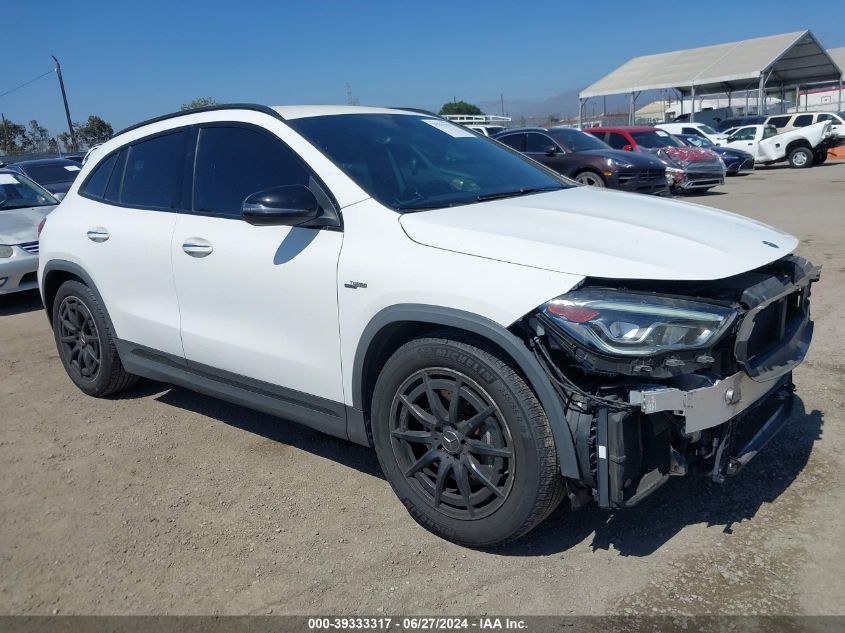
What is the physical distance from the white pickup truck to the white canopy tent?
10771 mm

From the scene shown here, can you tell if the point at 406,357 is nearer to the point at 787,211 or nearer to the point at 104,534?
the point at 104,534

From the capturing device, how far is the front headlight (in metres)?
2.50

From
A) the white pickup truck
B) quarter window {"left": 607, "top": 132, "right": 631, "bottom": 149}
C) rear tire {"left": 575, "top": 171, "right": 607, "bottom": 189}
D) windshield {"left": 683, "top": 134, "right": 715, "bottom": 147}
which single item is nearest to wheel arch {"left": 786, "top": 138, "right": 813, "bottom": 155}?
the white pickup truck

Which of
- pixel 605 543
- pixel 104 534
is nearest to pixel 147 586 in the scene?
pixel 104 534

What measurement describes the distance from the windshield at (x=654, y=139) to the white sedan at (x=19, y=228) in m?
12.9

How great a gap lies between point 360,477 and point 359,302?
110 centimetres

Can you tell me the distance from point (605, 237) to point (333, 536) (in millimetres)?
1730

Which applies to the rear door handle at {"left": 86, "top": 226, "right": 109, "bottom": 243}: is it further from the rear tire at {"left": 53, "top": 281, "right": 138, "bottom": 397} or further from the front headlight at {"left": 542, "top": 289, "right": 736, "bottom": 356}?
the front headlight at {"left": 542, "top": 289, "right": 736, "bottom": 356}

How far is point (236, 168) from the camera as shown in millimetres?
3789

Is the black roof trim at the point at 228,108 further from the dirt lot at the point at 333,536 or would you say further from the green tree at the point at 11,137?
the green tree at the point at 11,137

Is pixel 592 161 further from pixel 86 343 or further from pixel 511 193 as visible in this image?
pixel 86 343

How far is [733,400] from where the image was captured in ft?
8.65

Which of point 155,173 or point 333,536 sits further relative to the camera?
point 155,173

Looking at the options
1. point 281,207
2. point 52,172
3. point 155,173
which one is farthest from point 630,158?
point 281,207
